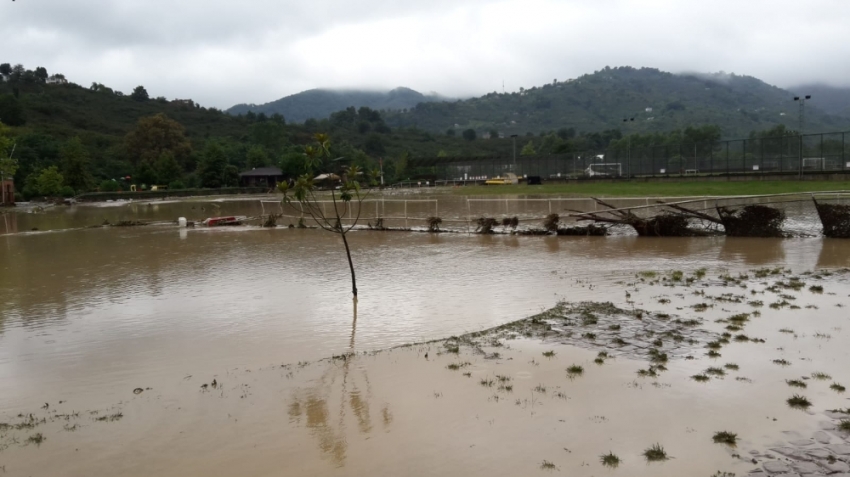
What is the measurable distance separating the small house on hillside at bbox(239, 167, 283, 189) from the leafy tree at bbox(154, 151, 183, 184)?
1017 centimetres

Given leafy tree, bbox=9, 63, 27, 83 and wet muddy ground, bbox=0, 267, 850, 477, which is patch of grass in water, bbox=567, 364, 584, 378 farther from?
leafy tree, bbox=9, 63, 27, 83

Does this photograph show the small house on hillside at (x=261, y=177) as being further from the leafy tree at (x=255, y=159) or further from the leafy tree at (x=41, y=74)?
the leafy tree at (x=41, y=74)

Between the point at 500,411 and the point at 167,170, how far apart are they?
10066cm

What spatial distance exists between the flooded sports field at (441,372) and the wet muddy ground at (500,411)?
0.03m

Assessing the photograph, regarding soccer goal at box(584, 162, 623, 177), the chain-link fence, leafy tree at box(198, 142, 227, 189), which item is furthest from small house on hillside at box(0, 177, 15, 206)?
soccer goal at box(584, 162, 623, 177)

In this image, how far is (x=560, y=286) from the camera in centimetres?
1368

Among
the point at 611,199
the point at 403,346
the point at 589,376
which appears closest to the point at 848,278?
the point at 589,376

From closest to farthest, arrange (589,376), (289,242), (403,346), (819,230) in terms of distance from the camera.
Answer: (589,376) < (403,346) < (819,230) < (289,242)

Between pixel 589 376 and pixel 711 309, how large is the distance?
Answer: 4437 mm

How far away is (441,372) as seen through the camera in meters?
7.87

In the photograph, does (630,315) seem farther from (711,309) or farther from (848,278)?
(848,278)

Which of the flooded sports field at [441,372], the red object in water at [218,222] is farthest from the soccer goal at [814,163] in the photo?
the red object in water at [218,222]

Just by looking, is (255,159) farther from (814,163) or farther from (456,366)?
(456,366)

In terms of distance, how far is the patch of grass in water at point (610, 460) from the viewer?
17.4 feet
